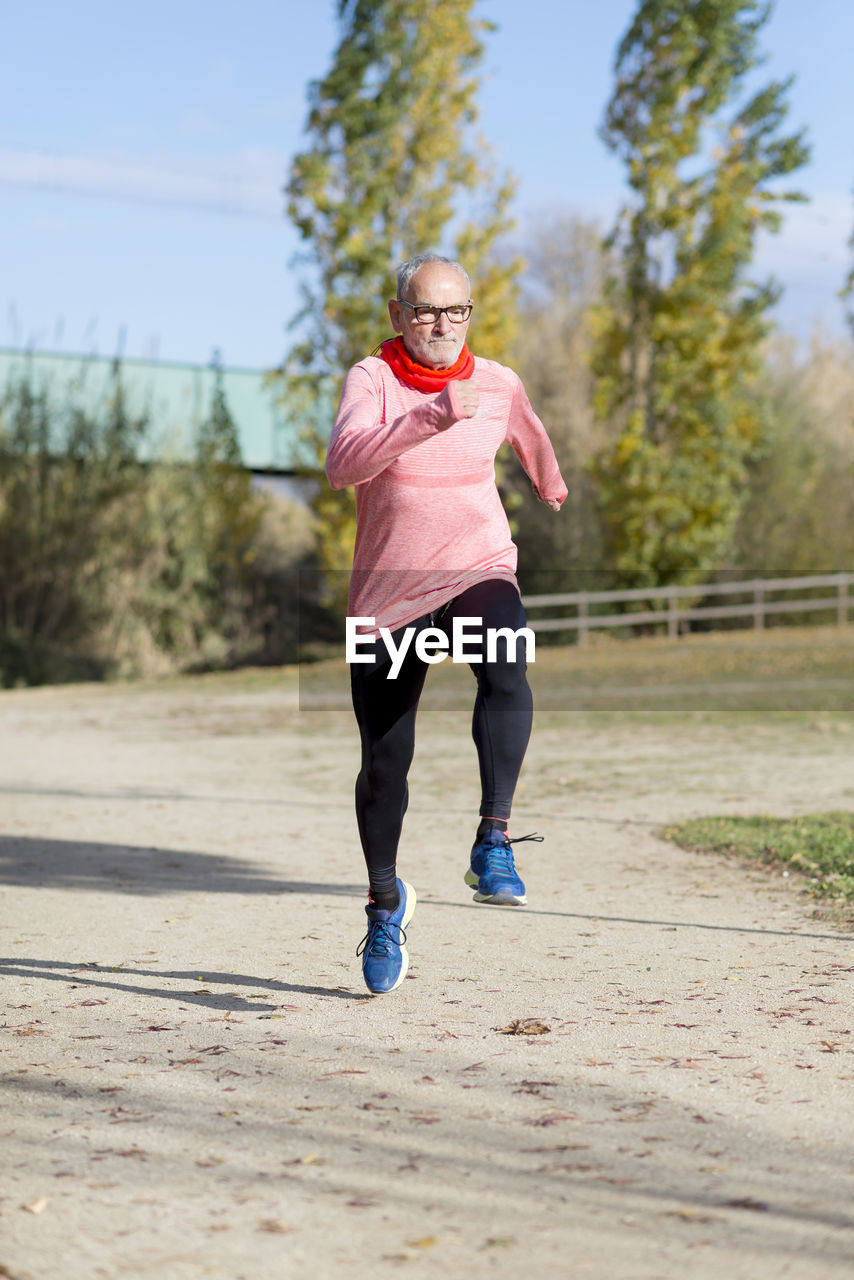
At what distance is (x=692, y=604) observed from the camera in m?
28.4

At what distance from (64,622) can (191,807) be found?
56.3 feet

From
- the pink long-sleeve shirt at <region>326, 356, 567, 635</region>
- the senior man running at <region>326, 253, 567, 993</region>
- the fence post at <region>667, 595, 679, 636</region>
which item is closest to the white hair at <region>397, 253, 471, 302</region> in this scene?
the senior man running at <region>326, 253, 567, 993</region>

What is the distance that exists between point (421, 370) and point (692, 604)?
2452cm

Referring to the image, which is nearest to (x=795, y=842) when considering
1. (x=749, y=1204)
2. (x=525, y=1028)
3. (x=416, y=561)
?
(x=525, y=1028)

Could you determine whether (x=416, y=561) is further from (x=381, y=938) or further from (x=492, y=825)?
(x=381, y=938)

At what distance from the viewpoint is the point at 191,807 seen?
9.74m

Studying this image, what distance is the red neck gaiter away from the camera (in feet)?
14.3

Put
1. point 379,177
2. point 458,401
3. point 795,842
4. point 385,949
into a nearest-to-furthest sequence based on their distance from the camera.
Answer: point 458,401, point 385,949, point 795,842, point 379,177

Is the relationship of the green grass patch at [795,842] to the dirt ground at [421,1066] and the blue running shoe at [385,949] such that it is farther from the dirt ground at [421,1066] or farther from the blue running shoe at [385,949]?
the blue running shoe at [385,949]

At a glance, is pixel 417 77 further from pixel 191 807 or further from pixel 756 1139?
pixel 756 1139

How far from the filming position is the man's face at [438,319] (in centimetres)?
431

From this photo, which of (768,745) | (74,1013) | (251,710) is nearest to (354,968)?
(74,1013)

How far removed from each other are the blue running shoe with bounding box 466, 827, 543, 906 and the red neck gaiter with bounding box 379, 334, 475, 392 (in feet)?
4.52

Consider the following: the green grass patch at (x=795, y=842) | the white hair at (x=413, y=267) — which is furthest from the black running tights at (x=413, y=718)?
the green grass patch at (x=795, y=842)
